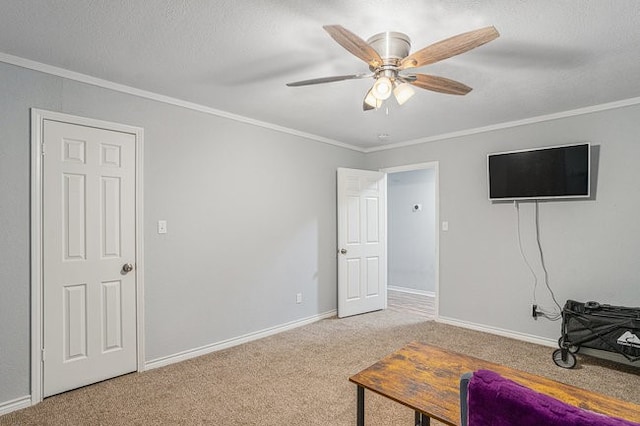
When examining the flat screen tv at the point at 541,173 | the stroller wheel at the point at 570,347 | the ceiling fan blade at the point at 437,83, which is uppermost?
the ceiling fan blade at the point at 437,83

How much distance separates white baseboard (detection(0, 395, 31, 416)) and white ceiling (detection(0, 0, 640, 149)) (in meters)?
2.33

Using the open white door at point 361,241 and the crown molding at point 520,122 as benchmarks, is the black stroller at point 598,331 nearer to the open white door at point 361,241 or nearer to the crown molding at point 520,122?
the crown molding at point 520,122

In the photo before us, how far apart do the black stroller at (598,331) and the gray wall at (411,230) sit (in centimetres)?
300

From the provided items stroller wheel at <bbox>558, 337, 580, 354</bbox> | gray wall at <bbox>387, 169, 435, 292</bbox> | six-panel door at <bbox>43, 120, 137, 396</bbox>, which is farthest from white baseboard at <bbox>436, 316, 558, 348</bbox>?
six-panel door at <bbox>43, 120, 137, 396</bbox>

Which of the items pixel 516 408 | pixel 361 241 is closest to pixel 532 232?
pixel 361 241

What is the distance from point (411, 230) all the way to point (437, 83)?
4.56 meters

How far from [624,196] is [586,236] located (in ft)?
1.55

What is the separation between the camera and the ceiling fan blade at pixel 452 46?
148cm

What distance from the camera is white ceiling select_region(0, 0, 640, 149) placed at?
1722 millimetres

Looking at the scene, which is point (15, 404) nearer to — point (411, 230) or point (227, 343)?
point (227, 343)

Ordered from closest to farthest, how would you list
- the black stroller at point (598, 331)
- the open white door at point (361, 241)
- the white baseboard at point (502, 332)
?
the black stroller at point (598, 331) < the white baseboard at point (502, 332) < the open white door at point (361, 241)

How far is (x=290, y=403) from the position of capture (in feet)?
7.78

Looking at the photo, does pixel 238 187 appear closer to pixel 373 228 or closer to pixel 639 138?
pixel 373 228

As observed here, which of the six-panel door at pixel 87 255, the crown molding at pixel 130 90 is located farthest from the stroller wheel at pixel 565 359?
the six-panel door at pixel 87 255
